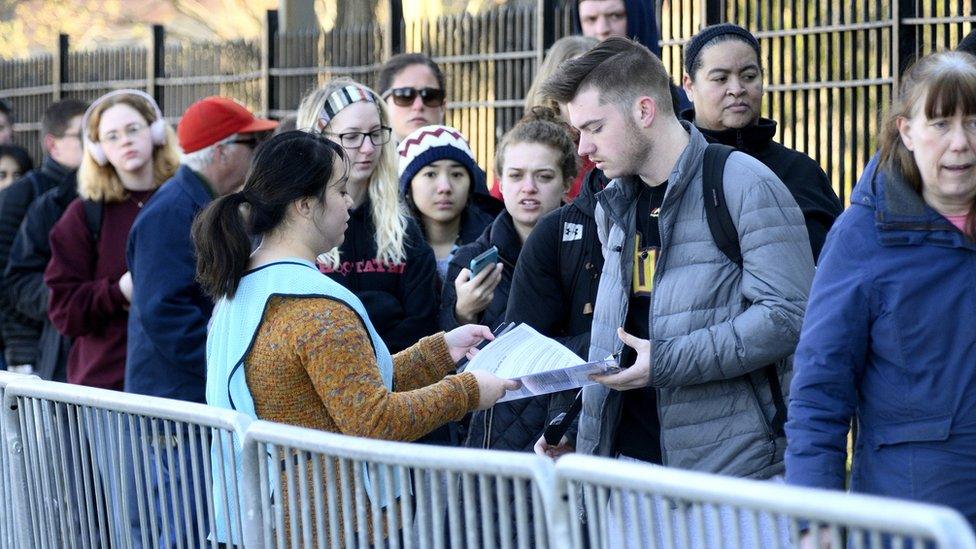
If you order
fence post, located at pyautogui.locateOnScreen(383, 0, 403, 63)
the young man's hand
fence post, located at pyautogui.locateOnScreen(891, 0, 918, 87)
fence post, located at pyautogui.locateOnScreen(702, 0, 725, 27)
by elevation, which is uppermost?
fence post, located at pyautogui.locateOnScreen(383, 0, 403, 63)

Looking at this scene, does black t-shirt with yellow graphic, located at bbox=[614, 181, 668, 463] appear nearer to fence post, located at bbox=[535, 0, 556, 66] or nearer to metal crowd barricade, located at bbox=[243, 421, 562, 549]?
metal crowd barricade, located at bbox=[243, 421, 562, 549]

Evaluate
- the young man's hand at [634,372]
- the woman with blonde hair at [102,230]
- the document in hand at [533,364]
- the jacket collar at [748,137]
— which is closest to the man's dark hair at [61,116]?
the woman with blonde hair at [102,230]

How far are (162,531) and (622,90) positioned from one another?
1775 millimetres

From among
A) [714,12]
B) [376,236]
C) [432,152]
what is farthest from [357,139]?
[714,12]

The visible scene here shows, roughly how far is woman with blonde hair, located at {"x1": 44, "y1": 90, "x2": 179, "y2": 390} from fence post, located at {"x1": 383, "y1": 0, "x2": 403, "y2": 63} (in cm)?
390

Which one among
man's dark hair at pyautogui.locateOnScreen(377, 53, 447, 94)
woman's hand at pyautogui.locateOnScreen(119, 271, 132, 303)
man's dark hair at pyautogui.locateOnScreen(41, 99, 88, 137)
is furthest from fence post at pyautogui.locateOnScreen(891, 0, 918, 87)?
man's dark hair at pyautogui.locateOnScreen(41, 99, 88, 137)

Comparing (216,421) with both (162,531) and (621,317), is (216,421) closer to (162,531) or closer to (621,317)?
(162,531)

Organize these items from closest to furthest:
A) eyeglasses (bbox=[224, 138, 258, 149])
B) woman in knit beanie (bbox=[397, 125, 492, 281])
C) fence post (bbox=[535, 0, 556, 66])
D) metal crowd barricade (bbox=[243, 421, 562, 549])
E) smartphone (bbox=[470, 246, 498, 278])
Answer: metal crowd barricade (bbox=[243, 421, 562, 549])
smartphone (bbox=[470, 246, 498, 278])
woman in knit beanie (bbox=[397, 125, 492, 281])
eyeglasses (bbox=[224, 138, 258, 149])
fence post (bbox=[535, 0, 556, 66])

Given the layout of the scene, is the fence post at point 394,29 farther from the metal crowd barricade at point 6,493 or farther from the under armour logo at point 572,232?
the metal crowd barricade at point 6,493

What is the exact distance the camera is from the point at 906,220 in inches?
130

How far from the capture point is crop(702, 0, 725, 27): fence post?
7.95 m

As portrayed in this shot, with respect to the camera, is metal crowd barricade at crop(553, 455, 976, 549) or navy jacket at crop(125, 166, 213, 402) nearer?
metal crowd barricade at crop(553, 455, 976, 549)

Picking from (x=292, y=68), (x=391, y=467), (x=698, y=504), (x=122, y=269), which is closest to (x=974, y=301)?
(x=698, y=504)

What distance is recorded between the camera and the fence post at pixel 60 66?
14.0 m
